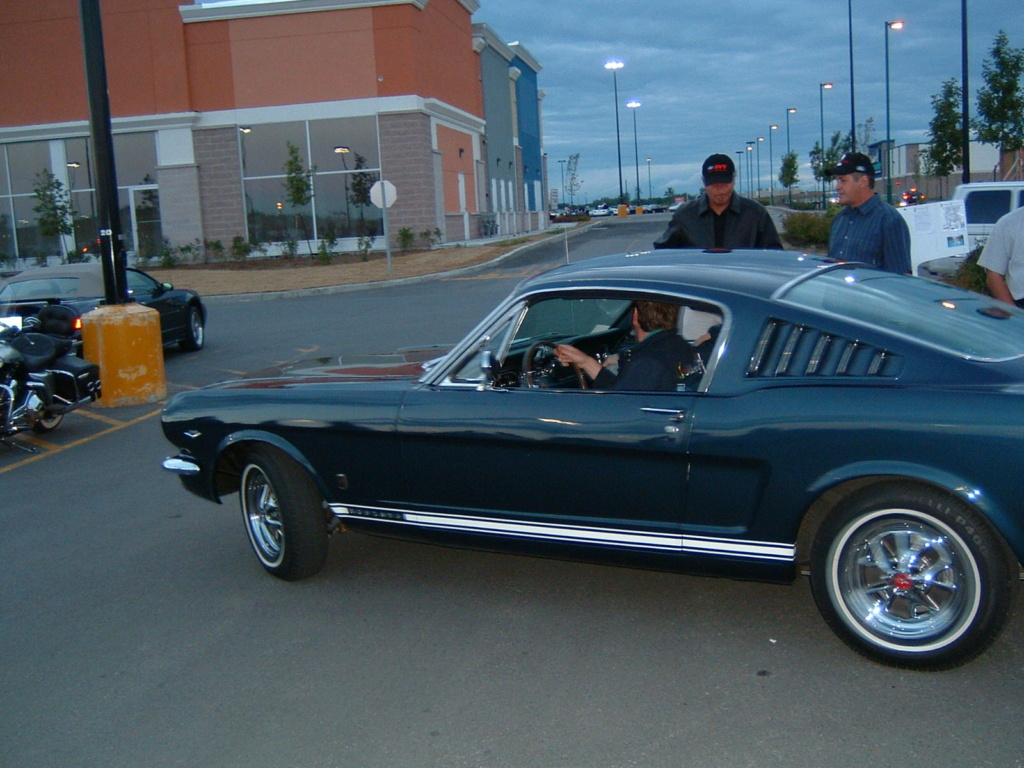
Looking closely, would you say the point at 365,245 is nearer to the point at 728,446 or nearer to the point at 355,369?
the point at 355,369

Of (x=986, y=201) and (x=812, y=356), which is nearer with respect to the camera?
(x=812, y=356)

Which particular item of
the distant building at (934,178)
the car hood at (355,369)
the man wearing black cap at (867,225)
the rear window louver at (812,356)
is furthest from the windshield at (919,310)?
the distant building at (934,178)

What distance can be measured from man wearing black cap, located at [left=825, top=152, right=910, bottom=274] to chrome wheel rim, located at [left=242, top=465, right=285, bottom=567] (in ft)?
12.0

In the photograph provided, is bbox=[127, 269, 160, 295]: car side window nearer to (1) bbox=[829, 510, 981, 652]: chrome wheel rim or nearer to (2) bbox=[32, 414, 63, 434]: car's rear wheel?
(2) bbox=[32, 414, 63, 434]: car's rear wheel

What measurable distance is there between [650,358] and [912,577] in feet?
4.43

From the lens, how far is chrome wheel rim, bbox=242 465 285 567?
513cm

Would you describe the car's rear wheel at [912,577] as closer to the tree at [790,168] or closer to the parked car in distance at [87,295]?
the parked car in distance at [87,295]

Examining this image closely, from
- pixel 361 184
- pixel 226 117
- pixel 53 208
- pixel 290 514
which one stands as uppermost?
pixel 226 117

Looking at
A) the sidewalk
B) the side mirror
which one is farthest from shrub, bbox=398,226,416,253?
the side mirror

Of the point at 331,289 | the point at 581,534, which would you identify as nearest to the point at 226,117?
the point at 331,289

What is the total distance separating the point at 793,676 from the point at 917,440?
0.99 m

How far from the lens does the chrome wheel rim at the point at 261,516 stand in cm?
513

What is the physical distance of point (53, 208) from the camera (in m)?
34.2

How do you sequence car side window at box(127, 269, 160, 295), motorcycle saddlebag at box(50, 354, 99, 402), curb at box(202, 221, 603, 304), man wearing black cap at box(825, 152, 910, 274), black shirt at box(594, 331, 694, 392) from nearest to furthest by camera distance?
black shirt at box(594, 331, 694, 392) < man wearing black cap at box(825, 152, 910, 274) < motorcycle saddlebag at box(50, 354, 99, 402) < car side window at box(127, 269, 160, 295) < curb at box(202, 221, 603, 304)
